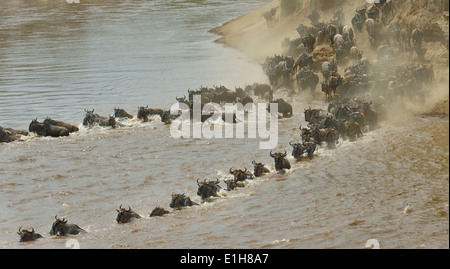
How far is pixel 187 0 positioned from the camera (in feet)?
245

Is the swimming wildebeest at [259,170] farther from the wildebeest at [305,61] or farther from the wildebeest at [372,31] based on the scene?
the wildebeest at [372,31]

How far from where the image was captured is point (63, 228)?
56.4ft

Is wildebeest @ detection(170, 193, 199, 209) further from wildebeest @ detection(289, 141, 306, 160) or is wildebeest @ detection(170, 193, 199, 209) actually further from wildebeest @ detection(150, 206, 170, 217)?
wildebeest @ detection(289, 141, 306, 160)

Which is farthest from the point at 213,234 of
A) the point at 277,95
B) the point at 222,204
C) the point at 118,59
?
the point at 118,59

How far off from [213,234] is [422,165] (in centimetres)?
679

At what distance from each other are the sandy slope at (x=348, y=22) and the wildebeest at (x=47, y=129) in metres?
13.3

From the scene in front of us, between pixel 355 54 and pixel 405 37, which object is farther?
pixel 355 54

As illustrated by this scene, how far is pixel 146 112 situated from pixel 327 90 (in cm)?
720

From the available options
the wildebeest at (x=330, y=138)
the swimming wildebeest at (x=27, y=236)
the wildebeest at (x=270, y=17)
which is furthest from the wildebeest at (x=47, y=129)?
the wildebeest at (x=270, y=17)

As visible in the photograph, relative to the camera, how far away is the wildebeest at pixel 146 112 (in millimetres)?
28641

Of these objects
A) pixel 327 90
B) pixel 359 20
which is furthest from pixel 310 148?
pixel 359 20

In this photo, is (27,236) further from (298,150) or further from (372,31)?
(372,31)

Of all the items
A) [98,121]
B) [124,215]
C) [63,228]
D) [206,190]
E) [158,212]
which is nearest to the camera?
[63,228]
